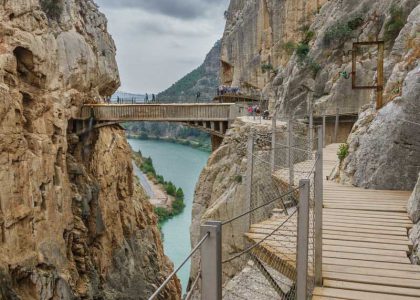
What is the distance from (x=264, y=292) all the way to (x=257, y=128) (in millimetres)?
7080

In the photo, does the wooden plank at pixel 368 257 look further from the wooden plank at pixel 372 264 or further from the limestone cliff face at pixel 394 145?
the limestone cliff face at pixel 394 145

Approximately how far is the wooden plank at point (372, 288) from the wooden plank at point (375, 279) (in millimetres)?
57

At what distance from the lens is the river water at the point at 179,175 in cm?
4100

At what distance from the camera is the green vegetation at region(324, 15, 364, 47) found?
74.9 feet

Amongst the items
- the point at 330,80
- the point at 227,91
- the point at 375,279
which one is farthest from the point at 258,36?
the point at 375,279

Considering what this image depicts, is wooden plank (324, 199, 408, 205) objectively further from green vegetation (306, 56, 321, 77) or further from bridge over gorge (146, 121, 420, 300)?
green vegetation (306, 56, 321, 77)

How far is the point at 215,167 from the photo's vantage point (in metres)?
15.0

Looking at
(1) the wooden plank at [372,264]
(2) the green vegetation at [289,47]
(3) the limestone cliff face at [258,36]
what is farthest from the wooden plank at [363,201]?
(3) the limestone cliff face at [258,36]

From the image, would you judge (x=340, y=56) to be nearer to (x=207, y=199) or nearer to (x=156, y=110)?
(x=156, y=110)

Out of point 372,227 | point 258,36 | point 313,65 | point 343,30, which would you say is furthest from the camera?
point 258,36

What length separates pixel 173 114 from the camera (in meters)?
18.5

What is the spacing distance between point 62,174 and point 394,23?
14.9m

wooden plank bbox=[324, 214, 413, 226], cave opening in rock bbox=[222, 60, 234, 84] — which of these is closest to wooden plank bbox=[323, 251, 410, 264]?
wooden plank bbox=[324, 214, 413, 226]

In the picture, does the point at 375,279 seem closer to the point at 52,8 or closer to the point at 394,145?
the point at 394,145
